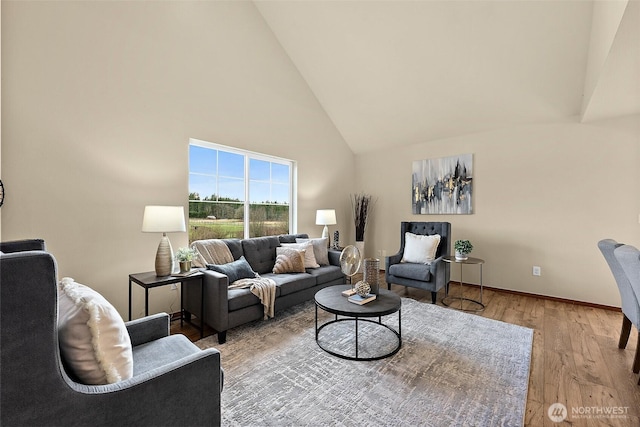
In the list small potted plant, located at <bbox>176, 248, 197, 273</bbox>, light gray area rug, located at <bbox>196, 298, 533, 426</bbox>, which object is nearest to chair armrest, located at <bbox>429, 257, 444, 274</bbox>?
light gray area rug, located at <bbox>196, 298, 533, 426</bbox>

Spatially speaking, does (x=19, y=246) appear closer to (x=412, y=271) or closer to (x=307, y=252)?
(x=307, y=252)

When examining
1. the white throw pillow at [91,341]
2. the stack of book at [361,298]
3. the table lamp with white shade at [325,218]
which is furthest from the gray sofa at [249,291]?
the white throw pillow at [91,341]

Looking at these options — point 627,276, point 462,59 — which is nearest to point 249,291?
point 627,276

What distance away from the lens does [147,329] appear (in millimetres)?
1604

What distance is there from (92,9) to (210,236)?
251 centimetres

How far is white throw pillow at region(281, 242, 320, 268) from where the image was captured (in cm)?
359

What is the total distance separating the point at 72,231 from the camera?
2492mm

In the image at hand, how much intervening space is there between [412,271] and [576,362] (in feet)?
5.55

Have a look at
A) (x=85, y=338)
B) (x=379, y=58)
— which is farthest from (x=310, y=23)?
(x=85, y=338)

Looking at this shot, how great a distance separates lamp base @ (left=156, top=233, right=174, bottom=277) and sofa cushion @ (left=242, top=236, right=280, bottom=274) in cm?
90

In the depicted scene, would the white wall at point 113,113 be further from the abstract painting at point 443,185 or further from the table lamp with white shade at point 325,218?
the abstract painting at point 443,185

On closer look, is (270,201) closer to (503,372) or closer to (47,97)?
(47,97)

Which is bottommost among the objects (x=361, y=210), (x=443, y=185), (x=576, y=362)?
(x=576, y=362)

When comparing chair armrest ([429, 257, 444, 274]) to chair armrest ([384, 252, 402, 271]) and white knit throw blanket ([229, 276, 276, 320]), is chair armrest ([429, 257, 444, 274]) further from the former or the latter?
white knit throw blanket ([229, 276, 276, 320])
